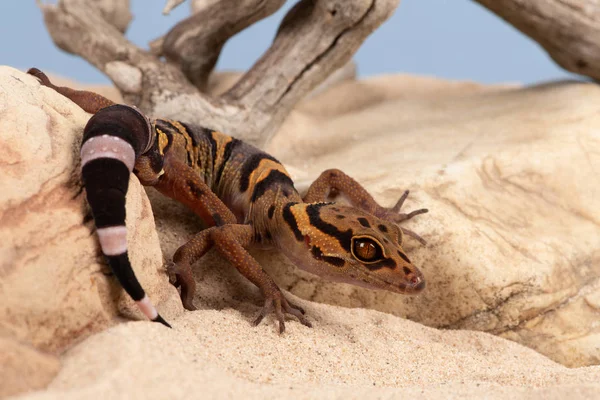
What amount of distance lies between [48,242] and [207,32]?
3.82 metres

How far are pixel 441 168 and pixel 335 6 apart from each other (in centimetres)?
176

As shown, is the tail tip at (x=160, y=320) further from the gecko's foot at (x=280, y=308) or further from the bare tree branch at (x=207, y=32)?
the bare tree branch at (x=207, y=32)

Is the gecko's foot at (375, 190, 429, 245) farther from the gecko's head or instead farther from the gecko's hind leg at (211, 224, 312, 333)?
the gecko's hind leg at (211, 224, 312, 333)

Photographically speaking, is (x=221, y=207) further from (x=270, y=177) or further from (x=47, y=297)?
(x=47, y=297)

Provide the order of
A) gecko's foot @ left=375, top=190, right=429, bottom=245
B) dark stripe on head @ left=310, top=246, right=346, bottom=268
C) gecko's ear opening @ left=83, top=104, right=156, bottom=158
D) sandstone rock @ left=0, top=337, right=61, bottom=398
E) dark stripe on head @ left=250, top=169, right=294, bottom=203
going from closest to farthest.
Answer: sandstone rock @ left=0, top=337, right=61, bottom=398 → gecko's ear opening @ left=83, top=104, right=156, bottom=158 → dark stripe on head @ left=310, top=246, right=346, bottom=268 → gecko's foot @ left=375, top=190, right=429, bottom=245 → dark stripe on head @ left=250, top=169, right=294, bottom=203

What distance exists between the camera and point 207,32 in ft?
18.6

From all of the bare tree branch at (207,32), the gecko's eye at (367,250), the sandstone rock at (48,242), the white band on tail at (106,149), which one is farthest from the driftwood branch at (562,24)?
the sandstone rock at (48,242)

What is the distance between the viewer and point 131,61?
17.6ft

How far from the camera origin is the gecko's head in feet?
10.5

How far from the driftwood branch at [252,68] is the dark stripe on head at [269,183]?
4.70ft


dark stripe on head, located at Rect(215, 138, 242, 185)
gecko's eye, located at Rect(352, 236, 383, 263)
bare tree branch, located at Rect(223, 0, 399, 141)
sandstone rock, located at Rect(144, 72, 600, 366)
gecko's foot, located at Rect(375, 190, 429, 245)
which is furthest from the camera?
bare tree branch, located at Rect(223, 0, 399, 141)

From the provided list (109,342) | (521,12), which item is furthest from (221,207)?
(521,12)

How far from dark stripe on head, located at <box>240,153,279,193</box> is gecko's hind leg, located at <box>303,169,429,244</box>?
0.46m

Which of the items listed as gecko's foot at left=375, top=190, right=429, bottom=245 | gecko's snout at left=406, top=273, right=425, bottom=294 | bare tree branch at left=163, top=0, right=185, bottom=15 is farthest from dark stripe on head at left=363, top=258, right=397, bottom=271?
bare tree branch at left=163, top=0, right=185, bottom=15
